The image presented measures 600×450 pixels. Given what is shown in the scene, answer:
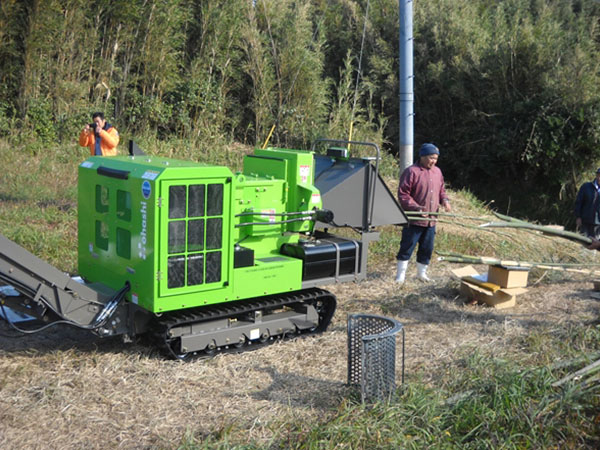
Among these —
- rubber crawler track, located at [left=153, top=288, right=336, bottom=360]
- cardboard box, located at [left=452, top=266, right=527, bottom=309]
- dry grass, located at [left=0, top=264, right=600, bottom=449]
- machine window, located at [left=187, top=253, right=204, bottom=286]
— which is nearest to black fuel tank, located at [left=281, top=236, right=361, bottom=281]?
rubber crawler track, located at [left=153, top=288, right=336, bottom=360]

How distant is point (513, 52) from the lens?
1747 centimetres

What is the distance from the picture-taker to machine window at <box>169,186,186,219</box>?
17.5 ft

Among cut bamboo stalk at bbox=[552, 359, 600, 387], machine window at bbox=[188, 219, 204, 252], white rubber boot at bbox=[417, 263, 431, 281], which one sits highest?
machine window at bbox=[188, 219, 204, 252]

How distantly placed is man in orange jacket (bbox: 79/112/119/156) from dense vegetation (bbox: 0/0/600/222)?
3.90 m

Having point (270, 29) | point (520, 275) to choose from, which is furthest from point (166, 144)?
point (520, 275)

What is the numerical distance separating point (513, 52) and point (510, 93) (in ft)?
3.20

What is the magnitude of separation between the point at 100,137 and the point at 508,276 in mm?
5902

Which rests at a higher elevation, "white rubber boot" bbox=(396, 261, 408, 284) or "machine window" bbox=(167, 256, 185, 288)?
"machine window" bbox=(167, 256, 185, 288)

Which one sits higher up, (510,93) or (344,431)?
(510,93)

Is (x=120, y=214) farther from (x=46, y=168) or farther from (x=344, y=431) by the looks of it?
(x=46, y=168)

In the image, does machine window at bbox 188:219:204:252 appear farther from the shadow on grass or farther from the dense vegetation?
the dense vegetation

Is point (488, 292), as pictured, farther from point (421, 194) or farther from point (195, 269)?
point (195, 269)

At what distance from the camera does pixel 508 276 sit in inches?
294

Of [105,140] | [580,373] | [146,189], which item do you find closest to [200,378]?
[146,189]
